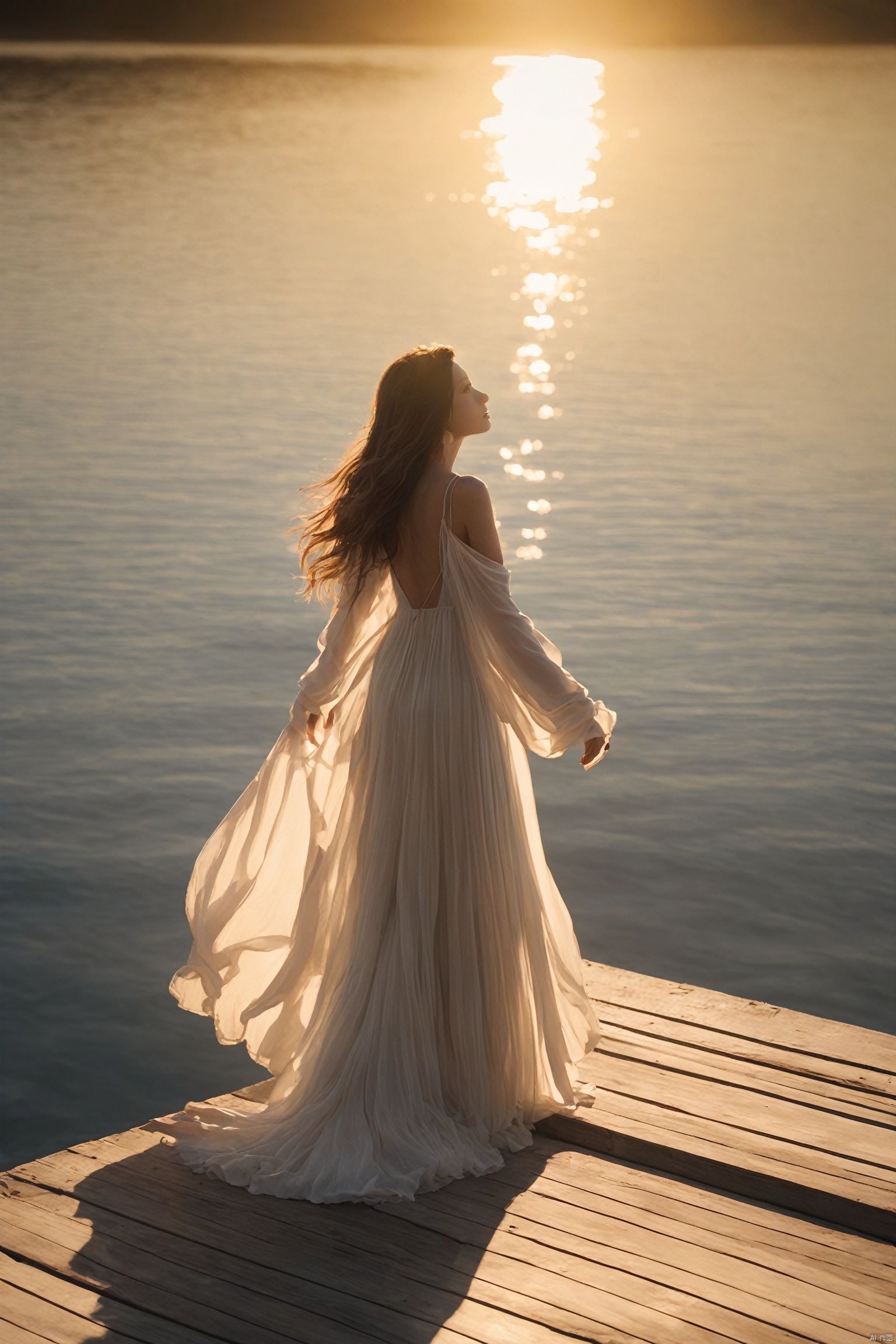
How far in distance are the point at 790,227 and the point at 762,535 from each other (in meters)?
20.2

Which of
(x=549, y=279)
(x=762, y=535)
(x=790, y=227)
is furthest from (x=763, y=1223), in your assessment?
(x=790, y=227)

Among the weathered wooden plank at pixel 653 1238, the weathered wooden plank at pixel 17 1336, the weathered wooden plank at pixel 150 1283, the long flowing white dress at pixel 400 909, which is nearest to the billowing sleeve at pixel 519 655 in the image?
the long flowing white dress at pixel 400 909

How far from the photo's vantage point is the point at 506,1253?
3.20 meters

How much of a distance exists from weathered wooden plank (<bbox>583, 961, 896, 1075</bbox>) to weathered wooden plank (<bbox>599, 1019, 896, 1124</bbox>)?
0.44 ft

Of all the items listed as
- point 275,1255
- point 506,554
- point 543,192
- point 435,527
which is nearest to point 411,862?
point 435,527

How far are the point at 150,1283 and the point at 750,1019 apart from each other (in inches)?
73.7

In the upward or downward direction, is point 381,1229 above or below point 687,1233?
below

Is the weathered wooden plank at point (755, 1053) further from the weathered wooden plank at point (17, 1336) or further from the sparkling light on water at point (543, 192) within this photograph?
the sparkling light on water at point (543, 192)

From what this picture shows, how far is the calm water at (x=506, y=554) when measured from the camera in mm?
6973

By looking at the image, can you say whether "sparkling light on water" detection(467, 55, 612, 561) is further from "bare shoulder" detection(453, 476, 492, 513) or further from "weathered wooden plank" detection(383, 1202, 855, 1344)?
"weathered wooden plank" detection(383, 1202, 855, 1344)

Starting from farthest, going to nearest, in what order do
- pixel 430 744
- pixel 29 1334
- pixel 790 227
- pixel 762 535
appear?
pixel 790 227, pixel 762 535, pixel 430 744, pixel 29 1334

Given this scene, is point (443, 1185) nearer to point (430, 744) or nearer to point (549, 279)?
point (430, 744)

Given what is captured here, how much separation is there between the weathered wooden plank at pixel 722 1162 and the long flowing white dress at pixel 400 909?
Answer: 111mm

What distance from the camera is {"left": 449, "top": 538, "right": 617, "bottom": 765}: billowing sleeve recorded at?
3.62 meters
